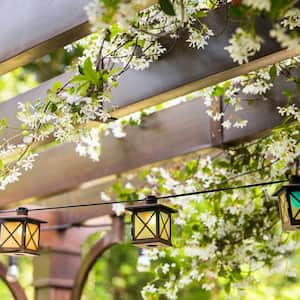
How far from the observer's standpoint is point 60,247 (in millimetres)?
4641

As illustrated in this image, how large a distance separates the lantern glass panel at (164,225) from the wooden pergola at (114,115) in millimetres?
473

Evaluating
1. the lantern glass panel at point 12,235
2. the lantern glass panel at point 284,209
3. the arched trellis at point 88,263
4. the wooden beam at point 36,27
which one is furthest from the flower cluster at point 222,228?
the wooden beam at point 36,27

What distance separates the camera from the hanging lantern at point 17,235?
2.84 m

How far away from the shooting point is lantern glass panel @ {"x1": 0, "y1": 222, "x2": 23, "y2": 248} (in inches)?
112

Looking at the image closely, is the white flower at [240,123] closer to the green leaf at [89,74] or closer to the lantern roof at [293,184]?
the lantern roof at [293,184]

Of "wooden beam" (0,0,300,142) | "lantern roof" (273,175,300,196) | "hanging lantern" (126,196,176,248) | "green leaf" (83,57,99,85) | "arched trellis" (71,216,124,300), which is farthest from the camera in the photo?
"arched trellis" (71,216,124,300)

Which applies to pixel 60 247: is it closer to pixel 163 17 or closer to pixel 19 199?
pixel 19 199

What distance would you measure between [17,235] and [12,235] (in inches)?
0.8

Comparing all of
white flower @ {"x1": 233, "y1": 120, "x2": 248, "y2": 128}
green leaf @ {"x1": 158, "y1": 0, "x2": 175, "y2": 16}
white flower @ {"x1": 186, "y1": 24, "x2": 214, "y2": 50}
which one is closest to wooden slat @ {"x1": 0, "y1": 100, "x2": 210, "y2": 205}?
white flower @ {"x1": 233, "y1": 120, "x2": 248, "y2": 128}

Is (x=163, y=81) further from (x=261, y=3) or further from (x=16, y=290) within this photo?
(x=16, y=290)

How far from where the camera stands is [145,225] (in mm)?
2691

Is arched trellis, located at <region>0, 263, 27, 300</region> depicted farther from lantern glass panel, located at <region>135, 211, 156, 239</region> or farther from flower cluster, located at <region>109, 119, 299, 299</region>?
lantern glass panel, located at <region>135, 211, 156, 239</region>

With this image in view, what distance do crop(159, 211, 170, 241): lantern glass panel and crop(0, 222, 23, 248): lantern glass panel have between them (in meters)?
0.62

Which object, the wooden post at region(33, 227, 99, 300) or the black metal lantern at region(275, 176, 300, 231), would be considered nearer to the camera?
the black metal lantern at region(275, 176, 300, 231)
